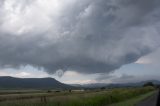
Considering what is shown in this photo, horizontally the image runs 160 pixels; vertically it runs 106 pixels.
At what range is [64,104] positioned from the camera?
1219 inches

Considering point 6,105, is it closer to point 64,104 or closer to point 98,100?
point 64,104

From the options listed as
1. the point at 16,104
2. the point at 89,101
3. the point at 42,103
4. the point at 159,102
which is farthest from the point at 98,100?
the point at 159,102

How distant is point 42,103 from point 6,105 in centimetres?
404

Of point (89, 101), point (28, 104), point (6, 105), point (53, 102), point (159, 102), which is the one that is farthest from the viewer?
point (89, 101)

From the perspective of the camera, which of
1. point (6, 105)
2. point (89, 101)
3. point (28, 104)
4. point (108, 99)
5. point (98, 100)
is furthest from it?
point (108, 99)

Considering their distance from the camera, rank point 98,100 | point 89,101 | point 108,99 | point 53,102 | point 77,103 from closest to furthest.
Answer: point 53,102 → point 77,103 → point 89,101 → point 98,100 → point 108,99

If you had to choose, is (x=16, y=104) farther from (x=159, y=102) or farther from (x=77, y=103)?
(x=159, y=102)

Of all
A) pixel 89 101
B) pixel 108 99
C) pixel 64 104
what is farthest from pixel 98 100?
pixel 64 104

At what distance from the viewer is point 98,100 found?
130 feet

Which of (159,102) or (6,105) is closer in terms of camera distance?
(159,102)

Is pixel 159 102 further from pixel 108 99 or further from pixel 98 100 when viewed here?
pixel 108 99

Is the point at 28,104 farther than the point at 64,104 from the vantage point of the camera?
No

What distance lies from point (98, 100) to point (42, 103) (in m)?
12.2

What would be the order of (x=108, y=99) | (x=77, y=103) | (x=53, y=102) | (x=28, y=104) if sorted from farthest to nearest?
(x=108, y=99), (x=77, y=103), (x=53, y=102), (x=28, y=104)
